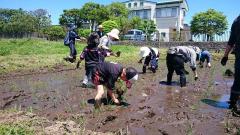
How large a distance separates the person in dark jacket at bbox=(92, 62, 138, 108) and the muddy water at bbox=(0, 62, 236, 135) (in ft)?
1.11

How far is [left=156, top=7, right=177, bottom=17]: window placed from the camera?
52.8 m

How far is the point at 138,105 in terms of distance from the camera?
24.1ft

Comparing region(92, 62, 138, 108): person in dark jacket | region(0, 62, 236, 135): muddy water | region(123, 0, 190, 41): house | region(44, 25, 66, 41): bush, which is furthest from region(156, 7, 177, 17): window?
region(92, 62, 138, 108): person in dark jacket

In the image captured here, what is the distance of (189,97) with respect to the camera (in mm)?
8414

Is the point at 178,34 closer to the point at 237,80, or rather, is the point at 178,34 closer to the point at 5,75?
the point at 5,75

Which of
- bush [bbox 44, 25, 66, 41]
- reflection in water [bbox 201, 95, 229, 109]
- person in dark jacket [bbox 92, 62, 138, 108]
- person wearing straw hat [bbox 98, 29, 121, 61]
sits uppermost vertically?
bush [bbox 44, 25, 66, 41]

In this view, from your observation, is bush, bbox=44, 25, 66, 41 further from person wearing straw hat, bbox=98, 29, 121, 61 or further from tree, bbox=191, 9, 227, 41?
person wearing straw hat, bbox=98, 29, 121, 61

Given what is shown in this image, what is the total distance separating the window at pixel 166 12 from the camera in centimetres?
5275

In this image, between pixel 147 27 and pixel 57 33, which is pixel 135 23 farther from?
pixel 57 33

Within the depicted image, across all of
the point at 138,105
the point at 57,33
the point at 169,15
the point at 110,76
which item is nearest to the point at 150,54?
the point at 138,105

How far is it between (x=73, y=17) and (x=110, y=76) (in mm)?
48075

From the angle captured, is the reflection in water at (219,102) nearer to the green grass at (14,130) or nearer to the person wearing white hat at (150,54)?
the person wearing white hat at (150,54)

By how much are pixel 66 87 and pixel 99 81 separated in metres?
3.00

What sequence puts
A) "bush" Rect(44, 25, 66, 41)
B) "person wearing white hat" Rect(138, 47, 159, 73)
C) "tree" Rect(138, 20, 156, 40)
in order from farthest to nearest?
"bush" Rect(44, 25, 66, 41) → "tree" Rect(138, 20, 156, 40) → "person wearing white hat" Rect(138, 47, 159, 73)
